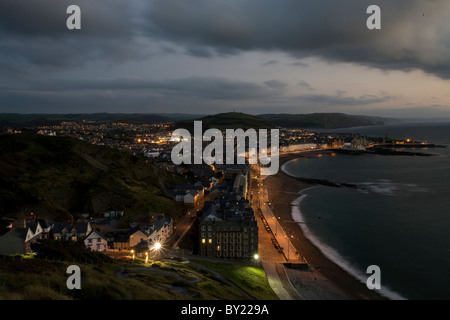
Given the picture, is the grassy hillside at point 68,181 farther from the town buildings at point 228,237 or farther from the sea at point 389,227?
the sea at point 389,227

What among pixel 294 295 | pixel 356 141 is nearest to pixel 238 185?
pixel 294 295

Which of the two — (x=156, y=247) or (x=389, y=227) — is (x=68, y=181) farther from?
(x=389, y=227)

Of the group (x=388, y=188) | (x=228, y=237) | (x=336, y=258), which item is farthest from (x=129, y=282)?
(x=388, y=188)

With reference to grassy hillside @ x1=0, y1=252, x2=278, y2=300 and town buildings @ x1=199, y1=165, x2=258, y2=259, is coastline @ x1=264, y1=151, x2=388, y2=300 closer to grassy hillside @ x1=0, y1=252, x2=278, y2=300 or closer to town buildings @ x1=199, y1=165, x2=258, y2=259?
grassy hillside @ x1=0, y1=252, x2=278, y2=300

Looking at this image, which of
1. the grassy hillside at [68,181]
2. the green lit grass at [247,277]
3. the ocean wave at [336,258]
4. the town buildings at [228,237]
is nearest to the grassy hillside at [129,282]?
the green lit grass at [247,277]

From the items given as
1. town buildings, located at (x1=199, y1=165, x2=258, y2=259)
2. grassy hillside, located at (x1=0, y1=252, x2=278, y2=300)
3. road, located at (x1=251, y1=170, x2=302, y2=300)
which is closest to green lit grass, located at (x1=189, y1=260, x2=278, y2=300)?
grassy hillside, located at (x1=0, y1=252, x2=278, y2=300)
